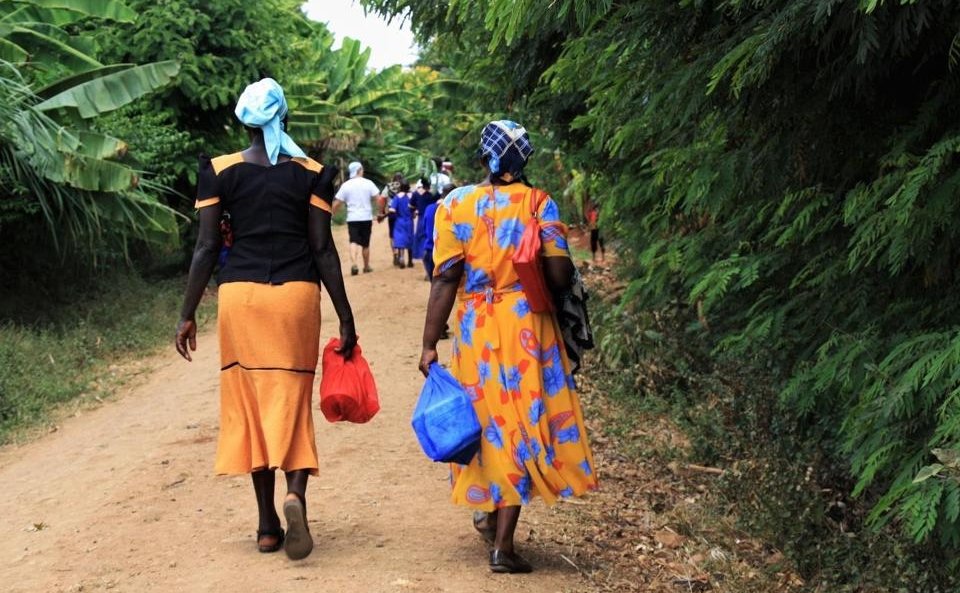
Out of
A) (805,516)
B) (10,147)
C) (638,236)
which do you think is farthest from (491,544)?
(10,147)

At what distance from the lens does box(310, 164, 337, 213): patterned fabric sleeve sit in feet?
18.6

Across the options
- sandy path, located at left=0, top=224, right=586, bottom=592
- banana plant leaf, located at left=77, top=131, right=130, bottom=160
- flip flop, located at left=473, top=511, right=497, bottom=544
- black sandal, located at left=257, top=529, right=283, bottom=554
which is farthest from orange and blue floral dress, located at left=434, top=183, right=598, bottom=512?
banana plant leaf, located at left=77, top=131, right=130, bottom=160

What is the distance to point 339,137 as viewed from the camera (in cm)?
3862

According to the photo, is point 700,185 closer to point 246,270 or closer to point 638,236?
point 246,270

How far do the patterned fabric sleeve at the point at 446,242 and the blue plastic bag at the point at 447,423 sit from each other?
0.57m

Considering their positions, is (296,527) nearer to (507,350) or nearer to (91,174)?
(507,350)

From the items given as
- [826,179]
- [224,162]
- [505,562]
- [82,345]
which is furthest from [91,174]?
[826,179]

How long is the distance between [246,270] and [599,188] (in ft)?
16.0

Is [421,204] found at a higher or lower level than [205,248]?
lower

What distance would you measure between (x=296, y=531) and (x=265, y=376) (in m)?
0.76

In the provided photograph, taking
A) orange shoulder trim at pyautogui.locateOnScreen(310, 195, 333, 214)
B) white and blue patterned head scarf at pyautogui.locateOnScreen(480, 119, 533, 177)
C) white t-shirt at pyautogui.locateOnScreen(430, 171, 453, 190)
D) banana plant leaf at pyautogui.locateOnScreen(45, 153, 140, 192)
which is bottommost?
white t-shirt at pyautogui.locateOnScreen(430, 171, 453, 190)

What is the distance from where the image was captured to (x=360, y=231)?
19641mm

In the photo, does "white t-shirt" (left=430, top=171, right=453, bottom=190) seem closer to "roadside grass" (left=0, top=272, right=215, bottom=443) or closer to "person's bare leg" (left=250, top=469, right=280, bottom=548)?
"roadside grass" (left=0, top=272, right=215, bottom=443)

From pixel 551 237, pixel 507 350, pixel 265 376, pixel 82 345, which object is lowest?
pixel 82 345
